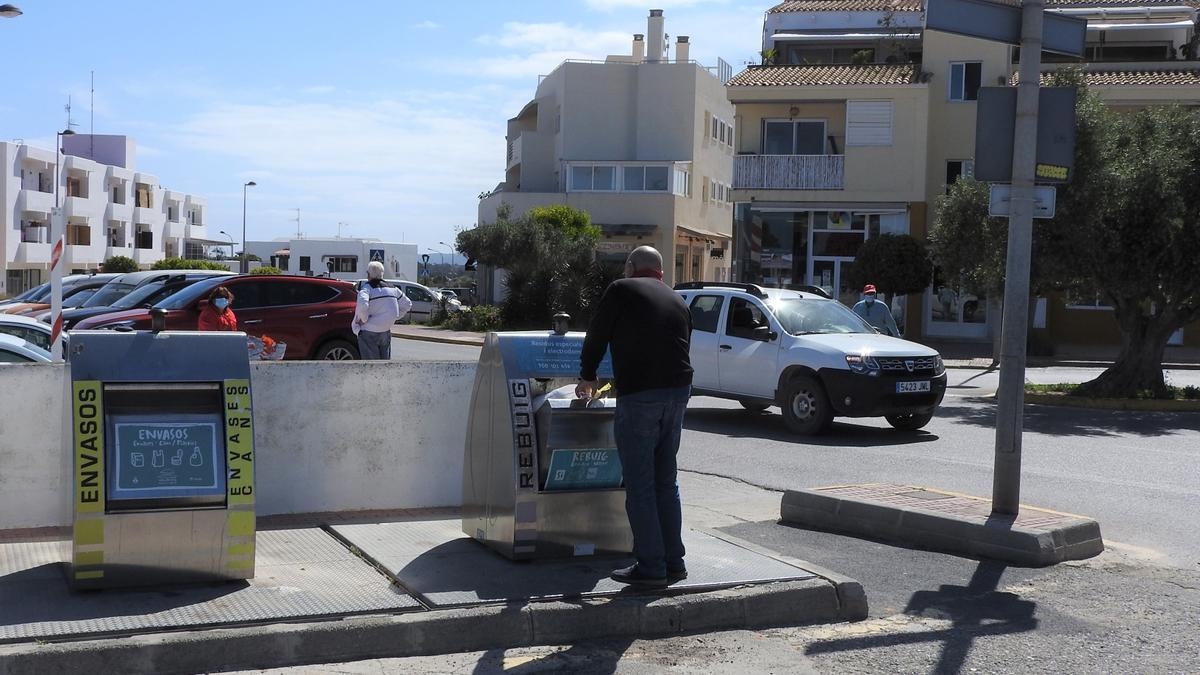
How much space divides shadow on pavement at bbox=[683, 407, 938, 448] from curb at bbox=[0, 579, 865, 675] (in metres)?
7.50

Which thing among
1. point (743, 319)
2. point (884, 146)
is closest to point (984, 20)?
point (743, 319)

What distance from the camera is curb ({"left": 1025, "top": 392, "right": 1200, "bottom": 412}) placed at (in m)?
17.8

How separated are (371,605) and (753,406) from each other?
10803mm

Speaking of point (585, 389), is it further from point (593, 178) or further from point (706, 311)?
point (593, 178)

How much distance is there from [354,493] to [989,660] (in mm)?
4462

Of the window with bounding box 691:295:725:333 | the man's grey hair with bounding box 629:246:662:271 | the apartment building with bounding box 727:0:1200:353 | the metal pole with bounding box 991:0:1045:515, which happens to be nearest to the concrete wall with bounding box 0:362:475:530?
the man's grey hair with bounding box 629:246:662:271

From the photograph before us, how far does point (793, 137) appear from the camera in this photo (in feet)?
121

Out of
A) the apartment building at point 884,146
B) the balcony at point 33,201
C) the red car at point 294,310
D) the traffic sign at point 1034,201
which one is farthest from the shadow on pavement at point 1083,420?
the balcony at point 33,201

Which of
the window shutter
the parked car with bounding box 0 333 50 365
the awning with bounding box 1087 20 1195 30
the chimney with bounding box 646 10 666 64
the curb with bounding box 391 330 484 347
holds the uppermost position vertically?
the chimney with bounding box 646 10 666 64

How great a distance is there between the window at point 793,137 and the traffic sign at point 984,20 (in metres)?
28.6

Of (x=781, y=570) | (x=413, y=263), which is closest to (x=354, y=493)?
(x=781, y=570)

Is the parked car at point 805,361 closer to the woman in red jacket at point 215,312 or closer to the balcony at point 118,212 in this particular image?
the woman in red jacket at point 215,312

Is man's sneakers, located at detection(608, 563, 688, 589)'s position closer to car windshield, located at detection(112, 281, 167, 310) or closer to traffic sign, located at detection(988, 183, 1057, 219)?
traffic sign, located at detection(988, 183, 1057, 219)

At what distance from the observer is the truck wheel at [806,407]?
14.1 meters
